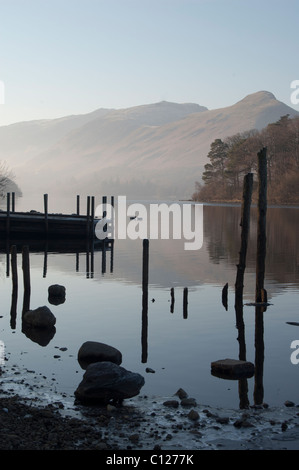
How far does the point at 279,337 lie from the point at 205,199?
138307mm

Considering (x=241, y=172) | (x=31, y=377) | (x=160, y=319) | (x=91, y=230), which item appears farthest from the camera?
(x=241, y=172)

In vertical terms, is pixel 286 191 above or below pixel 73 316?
above

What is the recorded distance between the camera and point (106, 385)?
1211 centimetres

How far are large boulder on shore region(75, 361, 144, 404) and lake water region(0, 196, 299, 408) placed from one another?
0.63m

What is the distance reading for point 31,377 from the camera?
1390 centimetres

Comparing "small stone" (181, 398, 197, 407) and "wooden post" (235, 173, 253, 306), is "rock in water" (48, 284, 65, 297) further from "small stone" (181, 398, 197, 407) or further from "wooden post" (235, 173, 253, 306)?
"small stone" (181, 398, 197, 407)

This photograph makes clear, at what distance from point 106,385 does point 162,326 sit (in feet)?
25.3

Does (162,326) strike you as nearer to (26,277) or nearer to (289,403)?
(26,277)

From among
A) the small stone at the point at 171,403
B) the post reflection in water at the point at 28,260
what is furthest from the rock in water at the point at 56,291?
the small stone at the point at 171,403

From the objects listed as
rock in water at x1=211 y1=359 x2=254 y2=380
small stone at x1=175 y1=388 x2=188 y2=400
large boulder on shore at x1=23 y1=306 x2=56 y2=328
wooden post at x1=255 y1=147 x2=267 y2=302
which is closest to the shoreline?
small stone at x1=175 y1=388 x2=188 y2=400

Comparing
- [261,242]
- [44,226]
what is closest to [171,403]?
[261,242]

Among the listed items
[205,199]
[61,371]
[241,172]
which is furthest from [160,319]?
[205,199]

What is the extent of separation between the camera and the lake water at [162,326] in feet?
45.5
